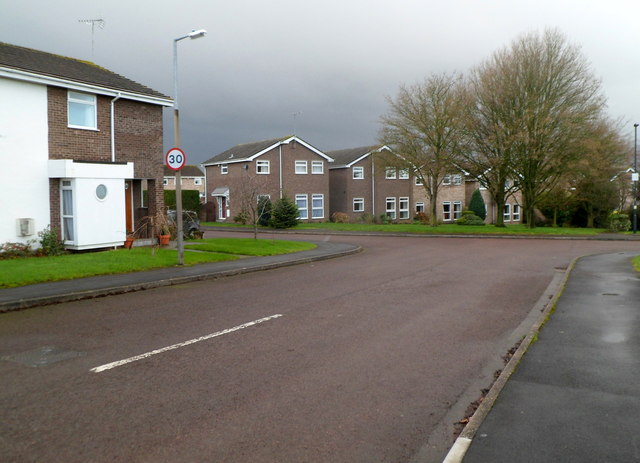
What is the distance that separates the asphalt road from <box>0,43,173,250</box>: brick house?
25.1 feet

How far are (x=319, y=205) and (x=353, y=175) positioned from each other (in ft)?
17.1

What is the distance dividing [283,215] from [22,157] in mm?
22148

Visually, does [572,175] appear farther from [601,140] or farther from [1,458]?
[1,458]

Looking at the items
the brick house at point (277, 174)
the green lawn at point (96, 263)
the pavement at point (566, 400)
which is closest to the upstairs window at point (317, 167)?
the brick house at point (277, 174)

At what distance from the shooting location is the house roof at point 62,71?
55.4ft

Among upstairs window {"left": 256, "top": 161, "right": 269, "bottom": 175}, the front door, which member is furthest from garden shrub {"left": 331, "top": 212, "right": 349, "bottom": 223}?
the front door

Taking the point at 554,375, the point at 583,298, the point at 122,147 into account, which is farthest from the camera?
the point at 122,147

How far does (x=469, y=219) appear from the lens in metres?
53.6

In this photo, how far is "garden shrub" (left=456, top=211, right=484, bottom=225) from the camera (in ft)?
174

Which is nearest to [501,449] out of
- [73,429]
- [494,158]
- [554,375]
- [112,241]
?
[554,375]

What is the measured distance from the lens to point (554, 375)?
576 centimetres

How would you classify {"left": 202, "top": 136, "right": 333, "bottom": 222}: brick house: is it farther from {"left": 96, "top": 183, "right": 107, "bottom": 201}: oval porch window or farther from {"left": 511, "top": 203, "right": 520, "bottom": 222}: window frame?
{"left": 96, "top": 183, "right": 107, "bottom": 201}: oval porch window

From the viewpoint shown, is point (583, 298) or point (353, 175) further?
point (353, 175)

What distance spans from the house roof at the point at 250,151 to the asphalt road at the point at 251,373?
35.7 metres
